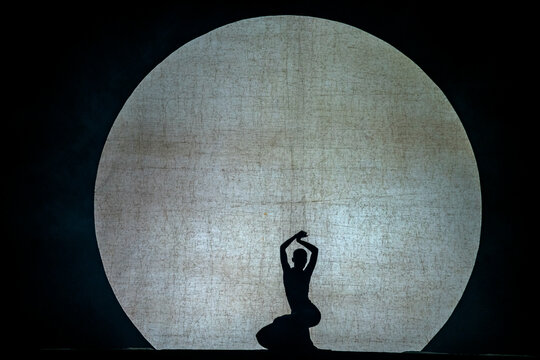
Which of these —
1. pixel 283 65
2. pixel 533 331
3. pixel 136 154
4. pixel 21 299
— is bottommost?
pixel 533 331

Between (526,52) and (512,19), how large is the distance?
21 centimetres

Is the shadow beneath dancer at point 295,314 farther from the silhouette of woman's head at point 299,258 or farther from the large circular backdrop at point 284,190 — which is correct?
the large circular backdrop at point 284,190

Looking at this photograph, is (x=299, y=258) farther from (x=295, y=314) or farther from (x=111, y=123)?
(x=111, y=123)

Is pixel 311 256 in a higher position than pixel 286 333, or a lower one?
higher

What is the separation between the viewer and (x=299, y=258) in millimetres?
2672

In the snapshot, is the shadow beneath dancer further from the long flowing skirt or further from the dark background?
the dark background

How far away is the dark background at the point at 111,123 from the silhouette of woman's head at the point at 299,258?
1.01 meters

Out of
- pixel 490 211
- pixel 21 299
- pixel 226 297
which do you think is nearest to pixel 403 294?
pixel 490 211

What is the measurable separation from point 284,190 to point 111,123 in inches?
43.4

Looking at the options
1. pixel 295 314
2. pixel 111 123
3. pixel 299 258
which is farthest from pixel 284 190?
pixel 111 123

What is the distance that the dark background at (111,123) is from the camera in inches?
123

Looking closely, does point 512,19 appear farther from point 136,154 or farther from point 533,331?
point 136,154

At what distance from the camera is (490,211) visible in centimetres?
315

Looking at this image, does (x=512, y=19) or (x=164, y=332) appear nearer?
(x=164, y=332)
